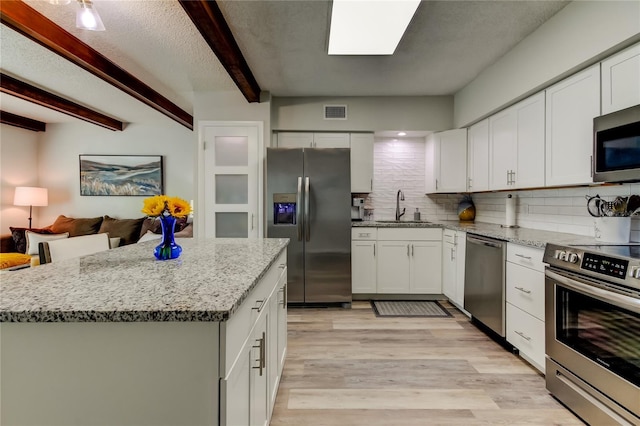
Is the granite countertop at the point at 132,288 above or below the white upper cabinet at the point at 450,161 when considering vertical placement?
below

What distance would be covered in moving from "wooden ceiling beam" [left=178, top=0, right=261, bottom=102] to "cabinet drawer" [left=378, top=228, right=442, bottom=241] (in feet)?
7.25

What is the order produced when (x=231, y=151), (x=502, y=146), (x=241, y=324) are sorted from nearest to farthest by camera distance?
(x=241, y=324), (x=502, y=146), (x=231, y=151)

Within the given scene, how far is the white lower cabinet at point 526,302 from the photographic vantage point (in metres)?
2.15

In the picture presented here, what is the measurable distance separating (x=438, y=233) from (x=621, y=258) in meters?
2.28

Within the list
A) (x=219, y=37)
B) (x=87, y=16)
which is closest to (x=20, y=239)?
(x=87, y=16)

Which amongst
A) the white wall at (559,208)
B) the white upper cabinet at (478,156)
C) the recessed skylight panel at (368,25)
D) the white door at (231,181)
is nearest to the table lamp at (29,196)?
the white door at (231,181)

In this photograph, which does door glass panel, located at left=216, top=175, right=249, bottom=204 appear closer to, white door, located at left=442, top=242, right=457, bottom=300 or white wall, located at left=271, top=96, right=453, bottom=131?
white wall, located at left=271, top=96, right=453, bottom=131

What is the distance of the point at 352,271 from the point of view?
3814 mm

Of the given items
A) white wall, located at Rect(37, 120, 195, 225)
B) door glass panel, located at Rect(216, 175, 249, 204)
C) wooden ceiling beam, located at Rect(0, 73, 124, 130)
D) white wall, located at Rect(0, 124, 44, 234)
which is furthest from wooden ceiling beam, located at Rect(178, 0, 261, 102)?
white wall, located at Rect(0, 124, 44, 234)

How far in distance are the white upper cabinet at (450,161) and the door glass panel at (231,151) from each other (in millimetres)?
2343

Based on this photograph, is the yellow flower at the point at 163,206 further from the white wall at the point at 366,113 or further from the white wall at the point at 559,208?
the white wall at the point at 559,208

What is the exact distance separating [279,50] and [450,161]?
2371 mm

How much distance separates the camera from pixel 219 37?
239cm

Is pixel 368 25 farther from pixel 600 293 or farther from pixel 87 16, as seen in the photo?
pixel 600 293
